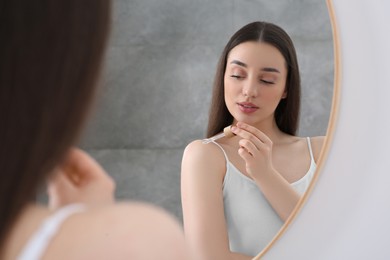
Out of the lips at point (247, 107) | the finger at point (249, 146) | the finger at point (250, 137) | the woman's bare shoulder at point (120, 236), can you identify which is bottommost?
the finger at point (249, 146)

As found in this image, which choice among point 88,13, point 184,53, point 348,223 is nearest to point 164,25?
point 184,53

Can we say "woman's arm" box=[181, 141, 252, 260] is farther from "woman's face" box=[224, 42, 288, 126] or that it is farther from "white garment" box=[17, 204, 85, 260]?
"white garment" box=[17, 204, 85, 260]

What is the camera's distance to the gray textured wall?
0.83 meters

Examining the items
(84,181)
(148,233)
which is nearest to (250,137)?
(84,181)

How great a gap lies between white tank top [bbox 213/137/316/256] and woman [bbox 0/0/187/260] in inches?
18.5

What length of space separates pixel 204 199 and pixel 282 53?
21 cm

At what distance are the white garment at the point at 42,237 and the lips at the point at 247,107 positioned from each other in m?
0.51

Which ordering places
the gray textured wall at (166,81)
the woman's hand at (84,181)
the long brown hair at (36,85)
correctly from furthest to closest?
the gray textured wall at (166,81) < the woman's hand at (84,181) < the long brown hair at (36,85)

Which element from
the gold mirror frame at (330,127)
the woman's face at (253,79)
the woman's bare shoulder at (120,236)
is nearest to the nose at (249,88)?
the woman's face at (253,79)

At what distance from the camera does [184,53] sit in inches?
33.9

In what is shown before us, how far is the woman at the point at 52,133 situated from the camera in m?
0.35

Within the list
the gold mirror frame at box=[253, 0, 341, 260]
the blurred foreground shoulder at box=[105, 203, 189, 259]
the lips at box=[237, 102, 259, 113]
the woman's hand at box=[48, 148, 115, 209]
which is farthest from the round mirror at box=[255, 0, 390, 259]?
the blurred foreground shoulder at box=[105, 203, 189, 259]

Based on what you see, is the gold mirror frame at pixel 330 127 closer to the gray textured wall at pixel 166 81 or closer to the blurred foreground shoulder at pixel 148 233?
the gray textured wall at pixel 166 81

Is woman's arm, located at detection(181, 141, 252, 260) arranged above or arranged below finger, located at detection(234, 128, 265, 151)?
below
